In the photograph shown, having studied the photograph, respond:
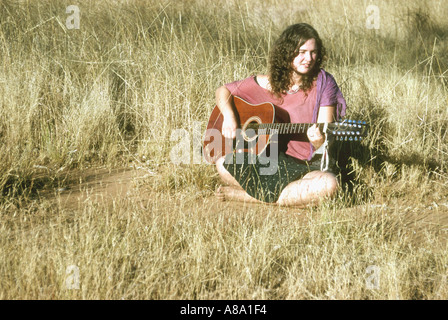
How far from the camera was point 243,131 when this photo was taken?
3547 mm

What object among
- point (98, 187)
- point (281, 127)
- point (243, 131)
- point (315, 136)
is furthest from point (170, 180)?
point (315, 136)

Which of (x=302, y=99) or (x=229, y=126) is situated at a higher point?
(x=302, y=99)

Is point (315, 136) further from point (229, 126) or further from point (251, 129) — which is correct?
point (229, 126)

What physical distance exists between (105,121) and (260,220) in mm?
1883

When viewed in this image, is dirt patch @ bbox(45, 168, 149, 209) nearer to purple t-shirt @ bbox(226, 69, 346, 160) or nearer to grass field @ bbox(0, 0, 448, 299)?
grass field @ bbox(0, 0, 448, 299)

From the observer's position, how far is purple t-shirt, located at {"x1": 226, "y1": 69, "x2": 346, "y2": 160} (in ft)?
10.8

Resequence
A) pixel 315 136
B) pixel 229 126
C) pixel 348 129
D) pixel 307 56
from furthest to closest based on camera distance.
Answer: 1. pixel 229 126
2. pixel 307 56
3. pixel 315 136
4. pixel 348 129

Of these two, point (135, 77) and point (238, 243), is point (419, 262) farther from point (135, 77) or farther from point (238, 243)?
point (135, 77)

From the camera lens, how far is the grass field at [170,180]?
2318 millimetres

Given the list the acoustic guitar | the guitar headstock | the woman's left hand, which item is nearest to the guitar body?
the acoustic guitar

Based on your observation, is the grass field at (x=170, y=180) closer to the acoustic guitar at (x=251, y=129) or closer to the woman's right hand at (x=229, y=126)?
the acoustic guitar at (x=251, y=129)

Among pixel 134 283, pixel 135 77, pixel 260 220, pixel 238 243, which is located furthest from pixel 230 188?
pixel 135 77

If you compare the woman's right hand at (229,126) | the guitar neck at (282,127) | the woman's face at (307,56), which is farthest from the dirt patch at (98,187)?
the woman's face at (307,56)

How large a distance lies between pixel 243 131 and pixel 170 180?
0.64m
